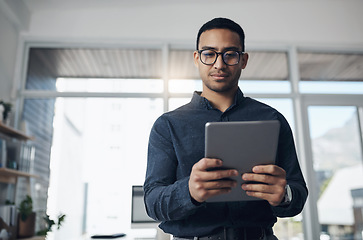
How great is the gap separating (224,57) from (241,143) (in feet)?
0.99

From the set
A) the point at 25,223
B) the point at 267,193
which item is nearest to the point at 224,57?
the point at 267,193

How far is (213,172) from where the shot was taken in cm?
80

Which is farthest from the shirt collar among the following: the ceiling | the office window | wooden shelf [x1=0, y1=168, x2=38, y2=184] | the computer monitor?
the office window

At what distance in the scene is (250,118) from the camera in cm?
102

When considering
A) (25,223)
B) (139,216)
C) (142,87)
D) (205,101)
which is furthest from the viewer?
(142,87)

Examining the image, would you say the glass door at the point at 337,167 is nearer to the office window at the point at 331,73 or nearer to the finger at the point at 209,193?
the office window at the point at 331,73

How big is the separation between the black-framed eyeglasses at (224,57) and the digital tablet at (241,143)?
269 millimetres

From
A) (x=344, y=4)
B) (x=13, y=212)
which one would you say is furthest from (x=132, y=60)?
(x=344, y=4)

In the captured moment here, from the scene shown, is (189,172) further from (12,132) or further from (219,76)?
(12,132)

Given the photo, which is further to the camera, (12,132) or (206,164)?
(12,132)

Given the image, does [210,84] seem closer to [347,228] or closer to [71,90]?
[71,90]

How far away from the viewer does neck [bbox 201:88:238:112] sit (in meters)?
1.06

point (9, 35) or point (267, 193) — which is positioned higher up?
point (9, 35)

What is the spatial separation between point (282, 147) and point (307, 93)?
10.6 feet
